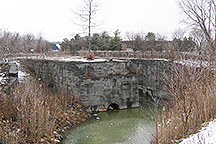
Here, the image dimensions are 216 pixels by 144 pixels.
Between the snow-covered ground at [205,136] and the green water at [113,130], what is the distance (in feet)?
7.29

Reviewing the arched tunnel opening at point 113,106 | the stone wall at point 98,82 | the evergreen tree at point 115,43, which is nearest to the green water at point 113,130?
the arched tunnel opening at point 113,106

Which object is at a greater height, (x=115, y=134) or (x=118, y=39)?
(x=118, y=39)

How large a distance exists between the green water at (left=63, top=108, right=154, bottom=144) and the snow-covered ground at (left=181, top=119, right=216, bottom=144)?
2222 mm

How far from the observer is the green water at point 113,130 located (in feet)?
24.9

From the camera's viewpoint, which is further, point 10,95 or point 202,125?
point 10,95

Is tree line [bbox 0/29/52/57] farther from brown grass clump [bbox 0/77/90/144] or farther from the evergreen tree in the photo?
the evergreen tree

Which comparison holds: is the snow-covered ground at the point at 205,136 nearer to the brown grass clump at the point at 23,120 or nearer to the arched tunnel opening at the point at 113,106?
the brown grass clump at the point at 23,120

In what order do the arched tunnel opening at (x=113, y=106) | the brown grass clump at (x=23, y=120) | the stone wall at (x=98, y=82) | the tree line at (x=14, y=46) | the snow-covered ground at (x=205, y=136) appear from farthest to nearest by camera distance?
1. the tree line at (x=14, y=46)
2. the arched tunnel opening at (x=113, y=106)
3. the stone wall at (x=98, y=82)
4. the brown grass clump at (x=23, y=120)
5. the snow-covered ground at (x=205, y=136)

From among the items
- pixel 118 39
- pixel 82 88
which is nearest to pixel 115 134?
pixel 82 88

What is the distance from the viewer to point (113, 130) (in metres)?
8.76

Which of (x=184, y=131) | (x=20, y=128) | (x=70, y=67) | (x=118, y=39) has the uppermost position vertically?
(x=118, y=39)

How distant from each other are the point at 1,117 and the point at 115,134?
4286 mm

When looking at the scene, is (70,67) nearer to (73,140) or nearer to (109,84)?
(109,84)

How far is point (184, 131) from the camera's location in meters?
4.72
